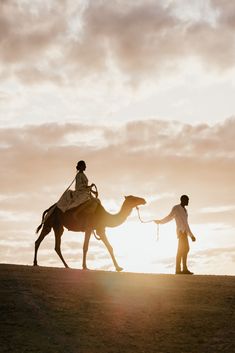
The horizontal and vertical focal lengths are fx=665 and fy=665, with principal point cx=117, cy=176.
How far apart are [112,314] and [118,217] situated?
27.5 feet

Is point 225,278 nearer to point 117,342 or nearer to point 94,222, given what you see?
point 94,222

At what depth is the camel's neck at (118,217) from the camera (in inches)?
861

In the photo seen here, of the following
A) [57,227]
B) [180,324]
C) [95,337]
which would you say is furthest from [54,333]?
[57,227]

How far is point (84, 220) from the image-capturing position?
21531 mm

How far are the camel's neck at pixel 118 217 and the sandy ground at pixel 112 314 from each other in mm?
4196

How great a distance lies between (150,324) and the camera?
13.2 m

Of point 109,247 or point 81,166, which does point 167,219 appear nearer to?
point 109,247

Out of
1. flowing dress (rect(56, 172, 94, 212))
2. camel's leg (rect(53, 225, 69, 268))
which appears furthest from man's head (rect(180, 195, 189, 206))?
camel's leg (rect(53, 225, 69, 268))

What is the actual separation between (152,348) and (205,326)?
5.64ft

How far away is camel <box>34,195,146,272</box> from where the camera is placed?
21.4 meters

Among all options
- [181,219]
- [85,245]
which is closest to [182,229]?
[181,219]

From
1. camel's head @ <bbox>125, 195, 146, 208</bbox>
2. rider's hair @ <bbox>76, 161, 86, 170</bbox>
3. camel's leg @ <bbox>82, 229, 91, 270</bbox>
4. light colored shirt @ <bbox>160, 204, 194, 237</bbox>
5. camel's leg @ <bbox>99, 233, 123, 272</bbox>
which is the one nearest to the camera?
light colored shirt @ <bbox>160, 204, 194, 237</bbox>

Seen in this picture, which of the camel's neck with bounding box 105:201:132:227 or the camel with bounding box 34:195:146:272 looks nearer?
the camel with bounding box 34:195:146:272

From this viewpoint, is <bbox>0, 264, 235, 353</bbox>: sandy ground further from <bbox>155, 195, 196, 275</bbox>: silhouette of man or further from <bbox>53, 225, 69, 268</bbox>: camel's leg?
<bbox>53, 225, 69, 268</bbox>: camel's leg
